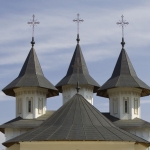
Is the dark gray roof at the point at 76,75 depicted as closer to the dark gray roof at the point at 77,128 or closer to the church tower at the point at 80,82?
the church tower at the point at 80,82

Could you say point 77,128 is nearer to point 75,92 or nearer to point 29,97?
point 29,97

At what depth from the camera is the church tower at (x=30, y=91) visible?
37375 millimetres

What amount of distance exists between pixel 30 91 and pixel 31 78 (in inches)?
31.4

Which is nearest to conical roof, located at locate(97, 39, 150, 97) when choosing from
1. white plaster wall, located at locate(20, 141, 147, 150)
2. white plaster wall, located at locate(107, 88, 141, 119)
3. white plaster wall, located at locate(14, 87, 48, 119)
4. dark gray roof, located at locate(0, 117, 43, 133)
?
white plaster wall, located at locate(107, 88, 141, 119)

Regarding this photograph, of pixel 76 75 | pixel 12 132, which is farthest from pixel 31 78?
pixel 12 132

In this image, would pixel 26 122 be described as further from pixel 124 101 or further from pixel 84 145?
pixel 84 145

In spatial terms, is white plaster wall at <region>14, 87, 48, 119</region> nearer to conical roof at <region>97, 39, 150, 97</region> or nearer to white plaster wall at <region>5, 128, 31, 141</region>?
white plaster wall at <region>5, 128, 31, 141</region>

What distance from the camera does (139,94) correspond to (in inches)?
1510

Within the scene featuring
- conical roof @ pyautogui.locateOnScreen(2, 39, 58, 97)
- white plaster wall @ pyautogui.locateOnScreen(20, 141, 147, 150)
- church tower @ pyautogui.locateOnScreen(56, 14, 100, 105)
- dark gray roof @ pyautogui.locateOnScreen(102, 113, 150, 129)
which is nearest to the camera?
white plaster wall @ pyautogui.locateOnScreen(20, 141, 147, 150)

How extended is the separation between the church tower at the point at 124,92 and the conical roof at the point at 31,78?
3244 mm

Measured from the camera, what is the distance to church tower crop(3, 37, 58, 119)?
37375 mm

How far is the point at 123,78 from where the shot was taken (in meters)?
38.1

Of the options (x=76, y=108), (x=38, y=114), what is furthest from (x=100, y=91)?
(x=76, y=108)

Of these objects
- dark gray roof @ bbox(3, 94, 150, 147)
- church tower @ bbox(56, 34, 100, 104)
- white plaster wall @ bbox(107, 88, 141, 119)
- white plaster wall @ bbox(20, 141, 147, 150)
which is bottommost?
white plaster wall @ bbox(20, 141, 147, 150)
